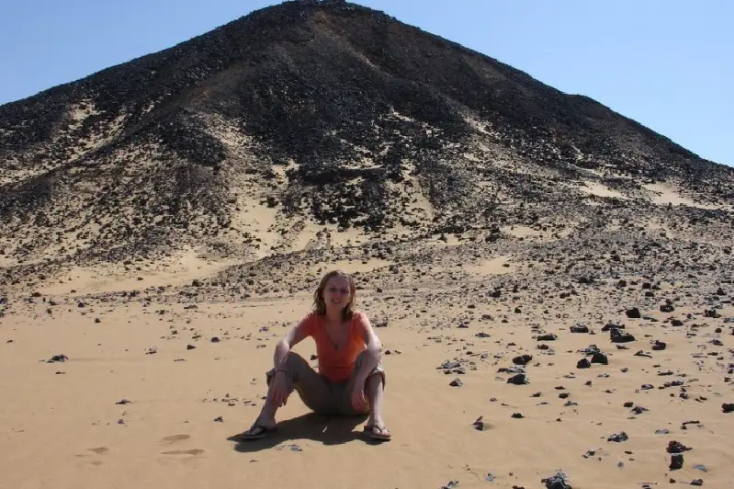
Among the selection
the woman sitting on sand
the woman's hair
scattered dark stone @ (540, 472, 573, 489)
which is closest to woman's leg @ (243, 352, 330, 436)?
the woman sitting on sand

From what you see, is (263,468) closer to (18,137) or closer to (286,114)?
(286,114)

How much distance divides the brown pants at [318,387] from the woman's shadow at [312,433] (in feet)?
0.34

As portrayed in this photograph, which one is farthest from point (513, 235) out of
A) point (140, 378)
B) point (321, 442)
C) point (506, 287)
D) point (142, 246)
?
point (321, 442)

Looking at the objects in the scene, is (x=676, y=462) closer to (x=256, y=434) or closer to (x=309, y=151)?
(x=256, y=434)

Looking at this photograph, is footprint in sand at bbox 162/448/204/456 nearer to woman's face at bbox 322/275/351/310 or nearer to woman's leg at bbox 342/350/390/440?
woman's leg at bbox 342/350/390/440

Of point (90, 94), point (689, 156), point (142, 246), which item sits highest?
point (90, 94)

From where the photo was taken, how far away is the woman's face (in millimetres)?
6258

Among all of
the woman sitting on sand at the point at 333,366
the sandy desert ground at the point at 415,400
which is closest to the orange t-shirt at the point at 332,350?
the woman sitting on sand at the point at 333,366

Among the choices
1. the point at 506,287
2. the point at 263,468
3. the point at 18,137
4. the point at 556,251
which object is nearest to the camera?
the point at 263,468

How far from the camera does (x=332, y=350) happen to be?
646 centimetres

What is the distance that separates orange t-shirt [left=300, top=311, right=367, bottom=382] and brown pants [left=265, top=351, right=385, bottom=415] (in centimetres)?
10

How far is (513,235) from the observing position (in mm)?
29516

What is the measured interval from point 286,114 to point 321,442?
47484 mm

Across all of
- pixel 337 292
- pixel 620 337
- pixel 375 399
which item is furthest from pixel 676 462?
pixel 620 337
